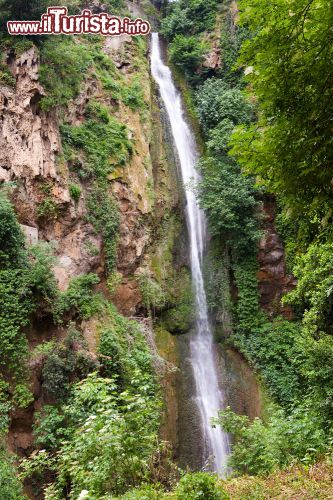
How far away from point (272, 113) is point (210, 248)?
44.4 ft

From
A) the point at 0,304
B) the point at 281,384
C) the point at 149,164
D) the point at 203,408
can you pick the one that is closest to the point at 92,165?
the point at 149,164

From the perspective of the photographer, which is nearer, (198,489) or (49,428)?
(198,489)

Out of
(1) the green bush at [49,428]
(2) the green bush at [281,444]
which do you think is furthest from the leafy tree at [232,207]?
(1) the green bush at [49,428]

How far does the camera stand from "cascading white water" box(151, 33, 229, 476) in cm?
1298

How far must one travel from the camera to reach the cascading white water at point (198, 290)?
13.0 meters

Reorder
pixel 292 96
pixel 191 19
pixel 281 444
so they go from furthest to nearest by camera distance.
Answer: pixel 191 19
pixel 281 444
pixel 292 96

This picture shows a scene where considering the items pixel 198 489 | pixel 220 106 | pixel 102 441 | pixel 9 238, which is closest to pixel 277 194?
pixel 198 489

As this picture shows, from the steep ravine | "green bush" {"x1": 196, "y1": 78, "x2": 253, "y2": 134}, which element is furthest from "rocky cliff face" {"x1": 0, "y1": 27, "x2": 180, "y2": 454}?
"green bush" {"x1": 196, "y1": 78, "x2": 253, "y2": 134}

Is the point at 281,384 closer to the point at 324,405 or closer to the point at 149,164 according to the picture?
the point at 324,405

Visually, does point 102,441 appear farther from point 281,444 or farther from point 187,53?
point 187,53

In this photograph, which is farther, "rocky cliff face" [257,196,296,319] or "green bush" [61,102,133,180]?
"rocky cliff face" [257,196,296,319]

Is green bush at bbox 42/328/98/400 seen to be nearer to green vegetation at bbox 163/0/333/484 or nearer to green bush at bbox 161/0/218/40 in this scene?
green vegetation at bbox 163/0/333/484

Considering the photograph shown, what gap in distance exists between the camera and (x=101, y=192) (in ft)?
47.8

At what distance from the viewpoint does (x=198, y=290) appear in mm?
16828
